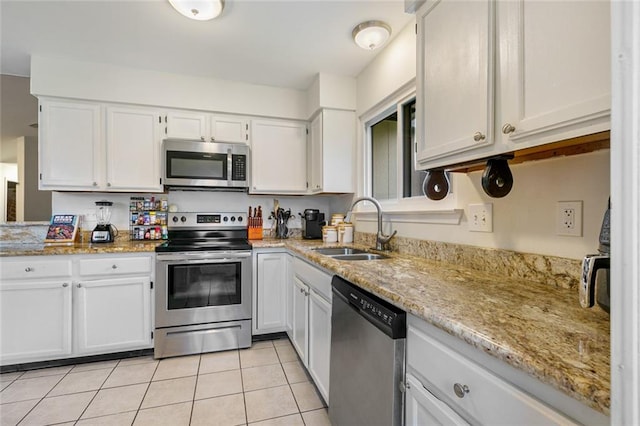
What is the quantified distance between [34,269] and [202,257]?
3.58ft

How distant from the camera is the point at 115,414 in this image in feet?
5.51

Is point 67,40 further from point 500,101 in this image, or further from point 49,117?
point 500,101

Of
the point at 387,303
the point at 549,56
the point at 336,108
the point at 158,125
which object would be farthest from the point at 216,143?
the point at 549,56

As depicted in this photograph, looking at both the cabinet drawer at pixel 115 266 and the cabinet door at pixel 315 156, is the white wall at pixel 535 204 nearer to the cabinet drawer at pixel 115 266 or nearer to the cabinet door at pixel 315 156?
the cabinet door at pixel 315 156

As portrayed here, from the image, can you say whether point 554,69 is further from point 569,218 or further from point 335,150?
point 335,150

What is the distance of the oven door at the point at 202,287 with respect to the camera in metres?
2.32

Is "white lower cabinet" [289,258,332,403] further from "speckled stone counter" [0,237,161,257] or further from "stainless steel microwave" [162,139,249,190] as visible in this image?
"speckled stone counter" [0,237,161,257]

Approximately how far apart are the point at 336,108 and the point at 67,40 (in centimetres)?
206

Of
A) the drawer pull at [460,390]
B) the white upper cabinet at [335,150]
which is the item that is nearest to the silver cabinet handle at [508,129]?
the drawer pull at [460,390]

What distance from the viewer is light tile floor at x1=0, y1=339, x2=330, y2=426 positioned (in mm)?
1649

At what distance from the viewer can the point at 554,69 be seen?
82 cm

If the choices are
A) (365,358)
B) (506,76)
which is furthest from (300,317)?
(506,76)

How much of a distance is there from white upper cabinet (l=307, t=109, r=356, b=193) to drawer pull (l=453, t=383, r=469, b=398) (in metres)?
2.11

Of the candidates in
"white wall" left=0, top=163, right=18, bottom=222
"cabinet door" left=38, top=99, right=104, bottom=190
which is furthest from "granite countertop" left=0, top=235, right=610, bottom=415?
"white wall" left=0, top=163, right=18, bottom=222
